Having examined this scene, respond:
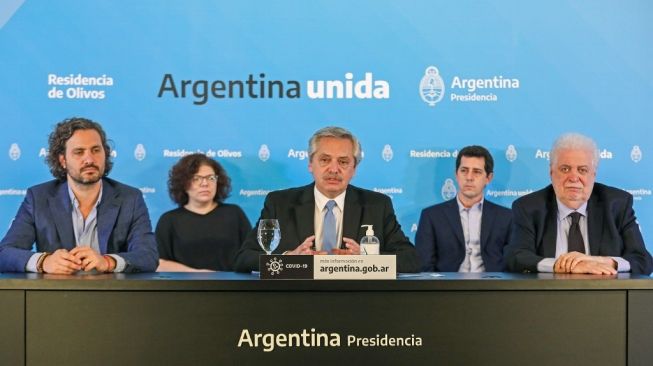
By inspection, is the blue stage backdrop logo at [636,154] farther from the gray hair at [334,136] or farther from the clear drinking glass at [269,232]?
the clear drinking glass at [269,232]

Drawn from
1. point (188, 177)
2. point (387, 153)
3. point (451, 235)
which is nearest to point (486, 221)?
point (451, 235)

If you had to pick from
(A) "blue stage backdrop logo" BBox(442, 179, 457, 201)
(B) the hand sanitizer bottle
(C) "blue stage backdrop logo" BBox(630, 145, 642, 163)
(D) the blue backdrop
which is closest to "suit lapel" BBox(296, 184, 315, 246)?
(D) the blue backdrop

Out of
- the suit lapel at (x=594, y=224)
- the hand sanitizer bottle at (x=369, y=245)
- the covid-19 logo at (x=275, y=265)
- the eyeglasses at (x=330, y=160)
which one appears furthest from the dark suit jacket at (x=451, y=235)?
the covid-19 logo at (x=275, y=265)

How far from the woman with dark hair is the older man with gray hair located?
1.68 metres

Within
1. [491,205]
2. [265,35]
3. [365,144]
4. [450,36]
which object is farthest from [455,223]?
[265,35]

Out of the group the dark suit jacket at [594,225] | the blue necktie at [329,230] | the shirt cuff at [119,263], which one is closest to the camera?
the shirt cuff at [119,263]

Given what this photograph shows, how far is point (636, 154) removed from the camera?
5527 mm

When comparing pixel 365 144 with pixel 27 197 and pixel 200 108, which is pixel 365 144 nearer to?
pixel 200 108

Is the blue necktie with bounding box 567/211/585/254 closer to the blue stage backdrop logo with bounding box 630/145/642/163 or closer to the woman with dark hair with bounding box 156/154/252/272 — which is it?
the blue stage backdrop logo with bounding box 630/145/642/163

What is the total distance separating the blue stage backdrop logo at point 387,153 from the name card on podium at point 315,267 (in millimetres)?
2097

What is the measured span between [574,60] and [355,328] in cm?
281

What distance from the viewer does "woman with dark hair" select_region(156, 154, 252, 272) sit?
552 centimetres

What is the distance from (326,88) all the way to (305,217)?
940 mm

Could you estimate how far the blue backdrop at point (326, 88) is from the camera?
551 cm
